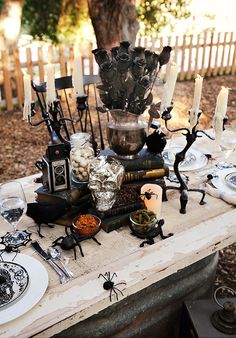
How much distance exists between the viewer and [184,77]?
305 inches

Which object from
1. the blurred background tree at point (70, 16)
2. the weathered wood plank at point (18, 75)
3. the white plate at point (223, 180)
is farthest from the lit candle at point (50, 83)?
the blurred background tree at point (70, 16)

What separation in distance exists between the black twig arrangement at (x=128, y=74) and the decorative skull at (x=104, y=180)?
0.28m

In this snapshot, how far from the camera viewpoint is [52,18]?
9570 millimetres

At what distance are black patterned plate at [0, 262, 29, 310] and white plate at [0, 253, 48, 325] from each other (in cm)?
2

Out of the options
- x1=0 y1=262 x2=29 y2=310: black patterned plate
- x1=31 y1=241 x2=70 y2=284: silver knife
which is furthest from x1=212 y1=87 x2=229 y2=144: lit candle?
x1=0 y1=262 x2=29 y2=310: black patterned plate

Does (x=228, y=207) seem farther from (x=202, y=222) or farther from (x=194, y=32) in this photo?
(x=194, y=32)

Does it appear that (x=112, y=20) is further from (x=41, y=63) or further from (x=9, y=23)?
(x=9, y=23)

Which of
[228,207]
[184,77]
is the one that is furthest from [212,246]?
[184,77]

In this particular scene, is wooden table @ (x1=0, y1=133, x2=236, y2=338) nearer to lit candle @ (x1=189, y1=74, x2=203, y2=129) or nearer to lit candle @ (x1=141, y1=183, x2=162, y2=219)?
lit candle @ (x1=141, y1=183, x2=162, y2=219)

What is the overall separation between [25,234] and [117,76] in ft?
2.67

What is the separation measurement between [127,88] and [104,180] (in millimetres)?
435

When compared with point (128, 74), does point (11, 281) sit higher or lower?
lower

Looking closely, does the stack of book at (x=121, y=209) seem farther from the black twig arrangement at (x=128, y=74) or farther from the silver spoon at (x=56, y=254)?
the black twig arrangement at (x=128, y=74)

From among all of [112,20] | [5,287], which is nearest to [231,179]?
[5,287]
